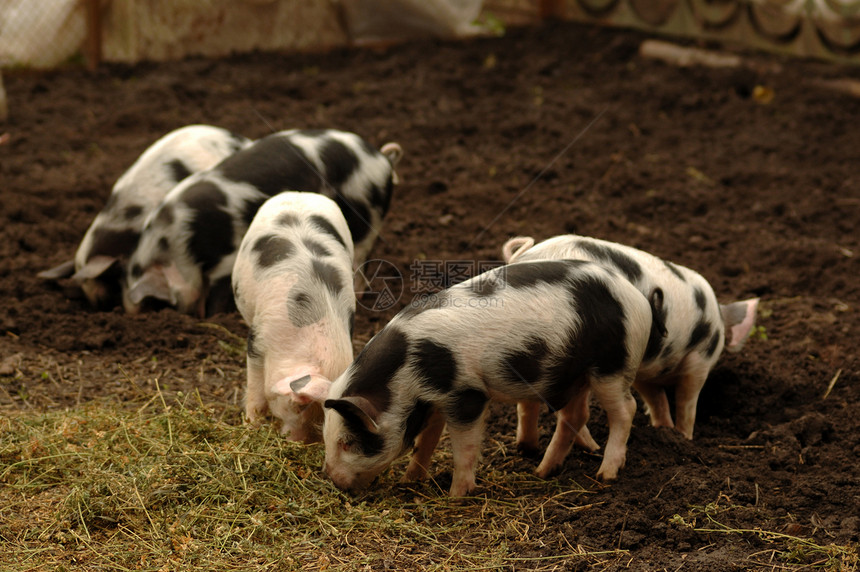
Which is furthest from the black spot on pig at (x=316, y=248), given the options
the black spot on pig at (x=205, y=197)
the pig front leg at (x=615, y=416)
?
the pig front leg at (x=615, y=416)

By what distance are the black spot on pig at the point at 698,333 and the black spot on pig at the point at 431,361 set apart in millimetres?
1375

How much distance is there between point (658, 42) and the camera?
1115 cm

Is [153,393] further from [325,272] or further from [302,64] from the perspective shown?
[302,64]

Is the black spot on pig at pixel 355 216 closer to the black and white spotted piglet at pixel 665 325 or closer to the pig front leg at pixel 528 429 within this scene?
the black and white spotted piglet at pixel 665 325

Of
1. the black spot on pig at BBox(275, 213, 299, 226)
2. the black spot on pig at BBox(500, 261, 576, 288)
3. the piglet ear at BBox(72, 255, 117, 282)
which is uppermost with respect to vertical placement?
the black spot on pig at BBox(500, 261, 576, 288)

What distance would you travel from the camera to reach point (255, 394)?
4684 millimetres

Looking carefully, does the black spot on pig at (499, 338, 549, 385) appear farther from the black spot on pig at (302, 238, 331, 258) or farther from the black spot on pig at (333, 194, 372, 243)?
the black spot on pig at (333, 194, 372, 243)

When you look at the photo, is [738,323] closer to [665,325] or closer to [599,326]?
[665,325]

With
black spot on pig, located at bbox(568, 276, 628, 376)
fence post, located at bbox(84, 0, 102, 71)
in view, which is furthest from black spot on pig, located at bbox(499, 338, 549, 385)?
fence post, located at bbox(84, 0, 102, 71)

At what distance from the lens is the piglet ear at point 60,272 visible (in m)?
6.23

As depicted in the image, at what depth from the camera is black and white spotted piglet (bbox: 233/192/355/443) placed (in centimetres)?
431

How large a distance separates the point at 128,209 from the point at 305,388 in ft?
9.65

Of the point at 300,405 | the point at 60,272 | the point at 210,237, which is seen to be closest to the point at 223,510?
the point at 300,405

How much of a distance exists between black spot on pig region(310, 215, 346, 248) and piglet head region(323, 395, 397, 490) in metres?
1.29
